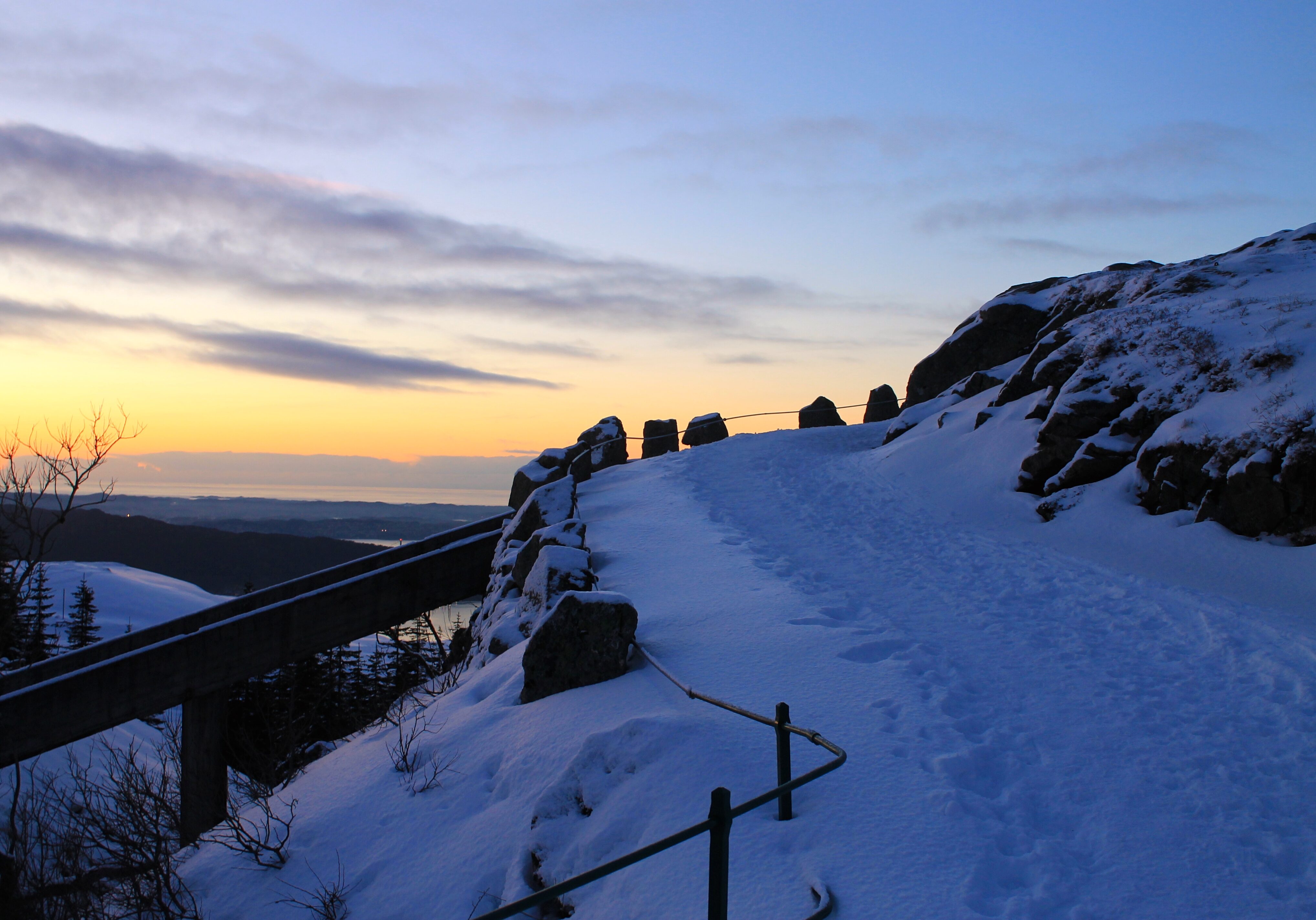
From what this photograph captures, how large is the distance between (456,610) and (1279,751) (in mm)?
13789

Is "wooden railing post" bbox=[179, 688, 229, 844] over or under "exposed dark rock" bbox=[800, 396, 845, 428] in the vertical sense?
under

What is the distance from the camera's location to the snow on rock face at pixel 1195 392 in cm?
991

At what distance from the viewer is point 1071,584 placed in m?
9.22

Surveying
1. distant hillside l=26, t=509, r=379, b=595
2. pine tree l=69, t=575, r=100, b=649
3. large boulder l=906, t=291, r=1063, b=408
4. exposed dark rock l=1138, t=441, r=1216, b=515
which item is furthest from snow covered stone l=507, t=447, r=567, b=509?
distant hillside l=26, t=509, r=379, b=595

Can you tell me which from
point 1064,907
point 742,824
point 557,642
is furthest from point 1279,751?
point 557,642

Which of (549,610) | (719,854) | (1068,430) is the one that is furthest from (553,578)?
(1068,430)

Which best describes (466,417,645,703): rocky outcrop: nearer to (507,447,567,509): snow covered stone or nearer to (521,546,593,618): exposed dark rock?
(521,546,593,618): exposed dark rock

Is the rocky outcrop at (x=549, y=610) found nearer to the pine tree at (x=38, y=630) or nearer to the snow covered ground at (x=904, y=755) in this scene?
the snow covered ground at (x=904, y=755)

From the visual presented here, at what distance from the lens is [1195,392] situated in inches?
475

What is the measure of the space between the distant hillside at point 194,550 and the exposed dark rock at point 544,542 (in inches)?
Result: 4897

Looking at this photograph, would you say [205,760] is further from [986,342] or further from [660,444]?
[986,342]

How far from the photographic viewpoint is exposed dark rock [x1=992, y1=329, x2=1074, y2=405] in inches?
656

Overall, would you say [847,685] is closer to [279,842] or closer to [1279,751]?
[1279,751]

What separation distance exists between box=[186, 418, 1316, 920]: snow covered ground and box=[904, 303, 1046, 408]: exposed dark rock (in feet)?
43.2
